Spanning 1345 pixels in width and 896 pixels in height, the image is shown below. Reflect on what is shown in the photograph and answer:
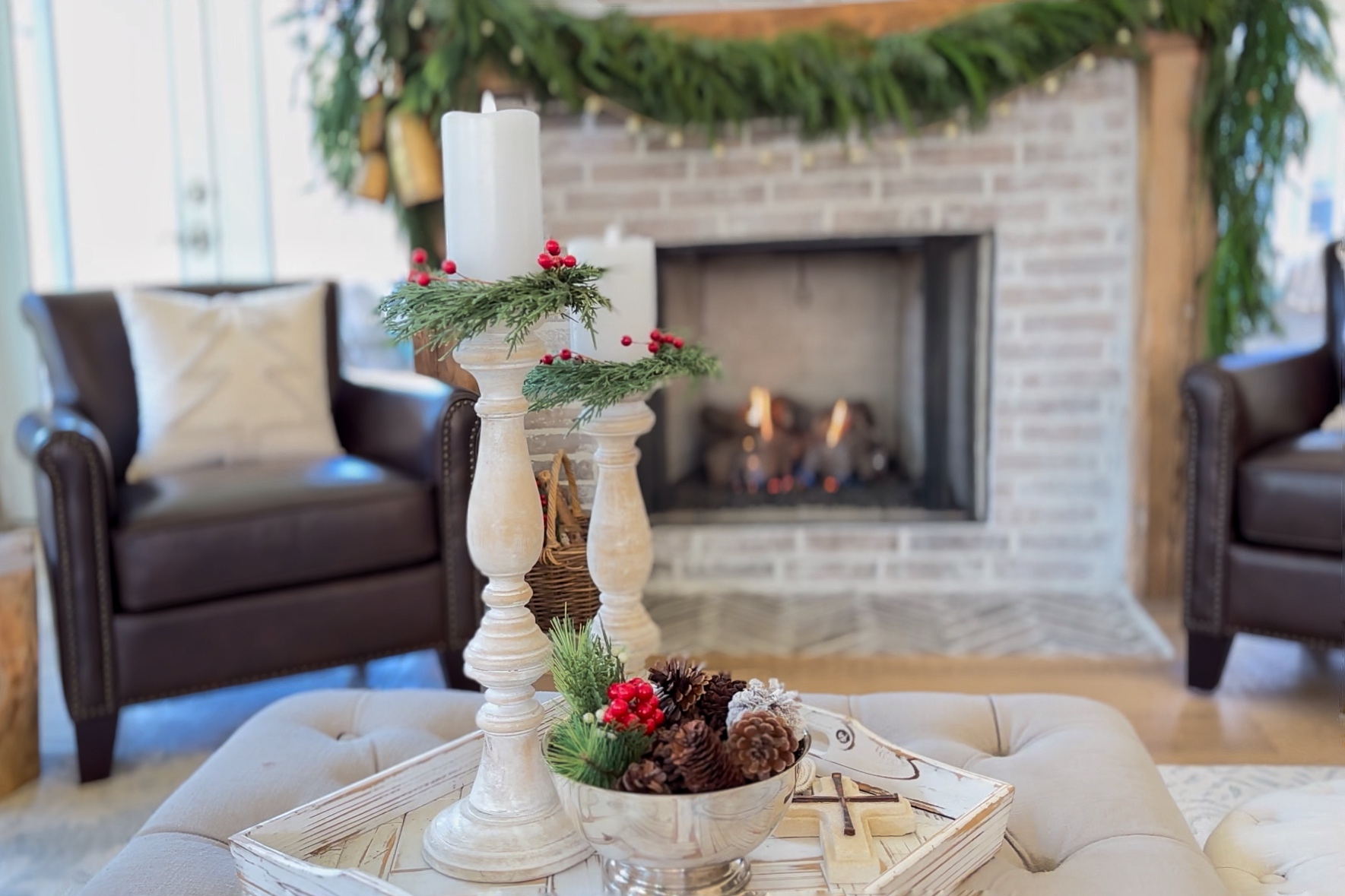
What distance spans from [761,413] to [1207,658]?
139 centimetres

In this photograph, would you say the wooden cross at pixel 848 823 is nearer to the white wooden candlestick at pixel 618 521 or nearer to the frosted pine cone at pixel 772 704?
the frosted pine cone at pixel 772 704

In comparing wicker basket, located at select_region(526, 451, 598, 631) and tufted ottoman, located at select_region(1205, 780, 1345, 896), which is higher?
wicker basket, located at select_region(526, 451, 598, 631)

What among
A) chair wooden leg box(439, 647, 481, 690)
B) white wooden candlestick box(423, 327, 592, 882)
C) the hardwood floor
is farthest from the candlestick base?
chair wooden leg box(439, 647, 481, 690)

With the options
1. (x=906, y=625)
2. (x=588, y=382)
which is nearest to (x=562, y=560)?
(x=588, y=382)

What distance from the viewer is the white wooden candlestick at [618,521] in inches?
45.3

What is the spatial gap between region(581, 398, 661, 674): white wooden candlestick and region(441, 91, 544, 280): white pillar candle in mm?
190

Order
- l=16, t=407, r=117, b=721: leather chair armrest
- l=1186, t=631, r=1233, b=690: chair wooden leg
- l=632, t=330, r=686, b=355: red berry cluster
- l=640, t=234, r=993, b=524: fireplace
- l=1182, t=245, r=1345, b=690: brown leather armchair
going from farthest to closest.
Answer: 1. l=640, t=234, r=993, b=524: fireplace
2. l=1186, t=631, r=1233, b=690: chair wooden leg
3. l=1182, t=245, r=1345, b=690: brown leather armchair
4. l=16, t=407, r=117, b=721: leather chair armrest
5. l=632, t=330, r=686, b=355: red berry cluster

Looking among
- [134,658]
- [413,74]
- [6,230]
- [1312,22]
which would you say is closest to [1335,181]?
[1312,22]

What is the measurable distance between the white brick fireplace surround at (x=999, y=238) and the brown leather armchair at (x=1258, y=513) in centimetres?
62

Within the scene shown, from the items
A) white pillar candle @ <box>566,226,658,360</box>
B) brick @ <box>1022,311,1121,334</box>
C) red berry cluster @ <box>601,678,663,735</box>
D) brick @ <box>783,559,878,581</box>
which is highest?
white pillar candle @ <box>566,226,658,360</box>

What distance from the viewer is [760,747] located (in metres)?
0.85

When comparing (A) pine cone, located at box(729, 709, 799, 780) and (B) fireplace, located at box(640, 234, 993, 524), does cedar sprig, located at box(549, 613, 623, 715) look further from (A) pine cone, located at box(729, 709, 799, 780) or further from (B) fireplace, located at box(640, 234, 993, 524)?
(B) fireplace, located at box(640, 234, 993, 524)

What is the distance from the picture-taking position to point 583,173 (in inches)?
114

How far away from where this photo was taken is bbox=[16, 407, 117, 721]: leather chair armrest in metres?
1.86
